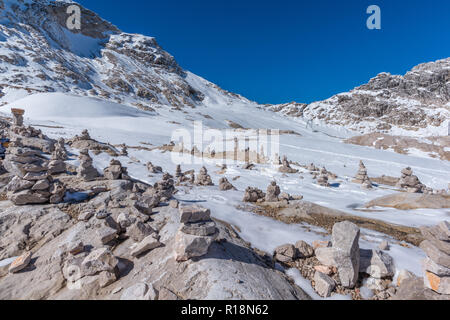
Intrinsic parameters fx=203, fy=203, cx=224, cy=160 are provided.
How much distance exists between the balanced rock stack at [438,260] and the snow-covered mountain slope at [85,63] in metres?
69.7

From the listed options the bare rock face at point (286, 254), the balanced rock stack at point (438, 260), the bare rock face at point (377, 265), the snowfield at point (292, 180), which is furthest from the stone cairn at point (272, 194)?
the balanced rock stack at point (438, 260)

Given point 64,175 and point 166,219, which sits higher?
point 64,175

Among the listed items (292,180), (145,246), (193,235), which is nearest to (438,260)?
(193,235)

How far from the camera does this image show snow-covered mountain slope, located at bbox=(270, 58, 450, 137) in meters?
75.4

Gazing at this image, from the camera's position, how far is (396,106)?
297ft

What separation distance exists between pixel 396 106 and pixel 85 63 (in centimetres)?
14509

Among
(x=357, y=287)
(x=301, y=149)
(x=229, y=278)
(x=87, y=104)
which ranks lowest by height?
(x=357, y=287)

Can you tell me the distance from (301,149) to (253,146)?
799 cm

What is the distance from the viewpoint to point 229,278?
3.02m

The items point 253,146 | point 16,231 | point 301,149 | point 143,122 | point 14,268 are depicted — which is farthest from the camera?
point 143,122

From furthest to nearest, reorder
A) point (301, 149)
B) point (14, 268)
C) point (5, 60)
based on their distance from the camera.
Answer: point (5, 60) → point (301, 149) → point (14, 268)

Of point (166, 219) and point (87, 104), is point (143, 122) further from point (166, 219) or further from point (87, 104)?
point (166, 219)

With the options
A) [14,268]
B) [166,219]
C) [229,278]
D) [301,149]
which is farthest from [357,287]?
[301,149]

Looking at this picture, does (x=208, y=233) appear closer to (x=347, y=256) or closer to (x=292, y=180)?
(x=347, y=256)
